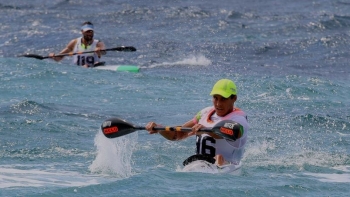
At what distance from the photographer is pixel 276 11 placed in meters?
26.0

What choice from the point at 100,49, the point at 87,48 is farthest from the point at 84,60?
the point at 100,49

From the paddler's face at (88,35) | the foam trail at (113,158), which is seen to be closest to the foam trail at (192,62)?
the paddler's face at (88,35)

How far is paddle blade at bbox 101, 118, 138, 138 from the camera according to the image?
9.11 metres

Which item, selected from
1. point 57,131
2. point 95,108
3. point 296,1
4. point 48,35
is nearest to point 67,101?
point 95,108

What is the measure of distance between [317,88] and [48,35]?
9.70 meters

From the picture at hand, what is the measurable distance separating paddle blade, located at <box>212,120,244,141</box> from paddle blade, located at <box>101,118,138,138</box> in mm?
993

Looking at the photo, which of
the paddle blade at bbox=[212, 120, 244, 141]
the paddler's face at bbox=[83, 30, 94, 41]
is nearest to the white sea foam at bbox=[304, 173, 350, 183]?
the paddle blade at bbox=[212, 120, 244, 141]

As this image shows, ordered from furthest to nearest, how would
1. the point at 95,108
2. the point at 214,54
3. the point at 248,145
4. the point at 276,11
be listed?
the point at 276,11, the point at 214,54, the point at 95,108, the point at 248,145

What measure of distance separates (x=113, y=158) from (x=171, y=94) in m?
5.73

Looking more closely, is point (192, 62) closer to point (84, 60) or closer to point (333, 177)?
point (84, 60)

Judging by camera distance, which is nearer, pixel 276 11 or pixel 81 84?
pixel 81 84

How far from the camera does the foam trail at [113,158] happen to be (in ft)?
30.8

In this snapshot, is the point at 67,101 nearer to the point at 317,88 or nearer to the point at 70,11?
the point at 317,88

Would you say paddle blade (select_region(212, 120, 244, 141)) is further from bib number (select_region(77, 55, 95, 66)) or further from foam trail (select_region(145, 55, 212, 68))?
foam trail (select_region(145, 55, 212, 68))
